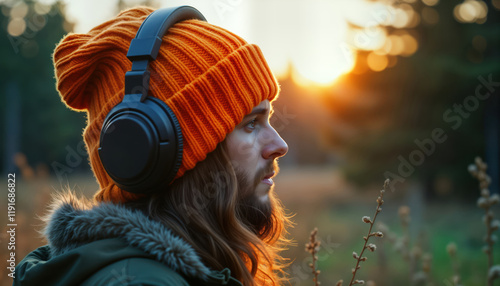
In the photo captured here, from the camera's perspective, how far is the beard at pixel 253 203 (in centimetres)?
167

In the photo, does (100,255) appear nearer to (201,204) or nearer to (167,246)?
(167,246)

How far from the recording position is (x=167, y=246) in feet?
4.19

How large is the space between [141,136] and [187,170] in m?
0.27

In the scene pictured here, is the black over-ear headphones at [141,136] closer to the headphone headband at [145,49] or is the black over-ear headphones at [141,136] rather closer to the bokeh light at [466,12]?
the headphone headband at [145,49]

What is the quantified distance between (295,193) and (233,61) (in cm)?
1592

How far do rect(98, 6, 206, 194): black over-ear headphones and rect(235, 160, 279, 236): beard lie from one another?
315 millimetres

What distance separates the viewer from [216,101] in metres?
1.59

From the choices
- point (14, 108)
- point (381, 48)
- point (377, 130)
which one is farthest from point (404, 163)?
point (14, 108)

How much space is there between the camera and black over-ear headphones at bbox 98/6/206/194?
4.52 feet

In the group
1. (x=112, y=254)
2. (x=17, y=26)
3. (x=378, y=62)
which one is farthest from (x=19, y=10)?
(x=112, y=254)

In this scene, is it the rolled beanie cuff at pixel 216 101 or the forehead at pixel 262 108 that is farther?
the forehead at pixel 262 108

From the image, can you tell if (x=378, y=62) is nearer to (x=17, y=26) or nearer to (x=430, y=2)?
(x=430, y=2)

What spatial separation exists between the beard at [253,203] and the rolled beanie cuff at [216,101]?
0.19m

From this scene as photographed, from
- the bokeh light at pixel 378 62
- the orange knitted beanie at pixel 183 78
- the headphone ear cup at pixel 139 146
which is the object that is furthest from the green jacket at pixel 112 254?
the bokeh light at pixel 378 62
